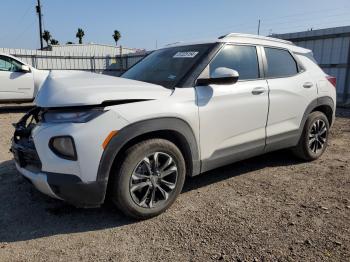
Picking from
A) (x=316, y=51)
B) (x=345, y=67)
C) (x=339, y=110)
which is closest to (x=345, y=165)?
(x=339, y=110)

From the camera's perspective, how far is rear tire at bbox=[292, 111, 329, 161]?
4676 millimetres

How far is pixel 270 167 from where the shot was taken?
4711mm

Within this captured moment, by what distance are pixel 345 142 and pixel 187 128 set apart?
414 centimetres

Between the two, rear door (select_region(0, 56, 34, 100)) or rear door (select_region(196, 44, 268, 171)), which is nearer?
rear door (select_region(196, 44, 268, 171))

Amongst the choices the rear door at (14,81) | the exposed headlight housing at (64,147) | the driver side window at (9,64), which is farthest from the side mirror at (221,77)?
the driver side window at (9,64)

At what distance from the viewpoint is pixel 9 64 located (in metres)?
9.90

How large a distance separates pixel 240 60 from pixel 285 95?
82cm

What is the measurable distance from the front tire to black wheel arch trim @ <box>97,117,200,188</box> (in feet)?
0.38

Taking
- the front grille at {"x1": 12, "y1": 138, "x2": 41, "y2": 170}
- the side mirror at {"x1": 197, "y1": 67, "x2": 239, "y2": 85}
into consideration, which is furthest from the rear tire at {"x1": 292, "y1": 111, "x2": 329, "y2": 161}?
the front grille at {"x1": 12, "y1": 138, "x2": 41, "y2": 170}

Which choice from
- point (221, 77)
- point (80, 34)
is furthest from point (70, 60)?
point (80, 34)

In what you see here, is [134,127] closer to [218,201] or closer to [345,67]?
[218,201]

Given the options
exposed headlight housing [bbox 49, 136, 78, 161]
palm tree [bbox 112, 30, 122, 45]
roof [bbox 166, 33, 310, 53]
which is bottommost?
exposed headlight housing [bbox 49, 136, 78, 161]

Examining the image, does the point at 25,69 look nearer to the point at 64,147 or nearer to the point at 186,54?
the point at 186,54

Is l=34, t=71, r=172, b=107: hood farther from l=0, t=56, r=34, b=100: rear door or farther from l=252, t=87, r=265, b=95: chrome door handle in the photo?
l=0, t=56, r=34, b=100: rear door
